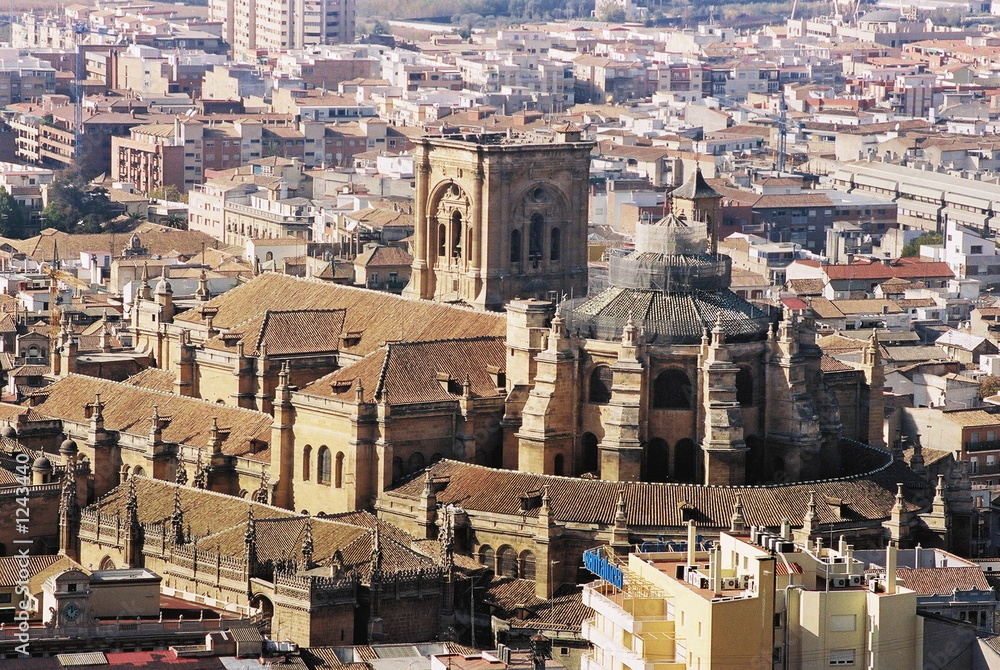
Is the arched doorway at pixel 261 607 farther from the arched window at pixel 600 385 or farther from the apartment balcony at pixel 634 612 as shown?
the apartment balcony at pixel 634 612

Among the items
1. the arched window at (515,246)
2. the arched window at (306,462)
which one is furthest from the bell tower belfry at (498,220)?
the arched window at (306,462)

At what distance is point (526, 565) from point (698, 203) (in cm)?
2917

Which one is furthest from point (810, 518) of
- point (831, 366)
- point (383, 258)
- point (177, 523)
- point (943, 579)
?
point (383, 258)

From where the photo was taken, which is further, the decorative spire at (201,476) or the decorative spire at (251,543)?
the decorative spire at (201,476)

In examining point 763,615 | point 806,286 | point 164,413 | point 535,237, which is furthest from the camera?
point 806,286

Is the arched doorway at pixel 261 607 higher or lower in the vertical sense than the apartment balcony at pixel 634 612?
lower

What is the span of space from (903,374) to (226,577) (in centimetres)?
6057

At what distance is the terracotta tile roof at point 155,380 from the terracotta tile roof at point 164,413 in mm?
2197

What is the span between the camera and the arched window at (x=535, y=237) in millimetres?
139250

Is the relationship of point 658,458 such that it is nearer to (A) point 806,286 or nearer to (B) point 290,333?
(B) point 290,333

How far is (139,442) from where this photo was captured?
402ft

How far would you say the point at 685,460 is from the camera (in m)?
113

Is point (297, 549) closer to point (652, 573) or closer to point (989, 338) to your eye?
point (652, 573)

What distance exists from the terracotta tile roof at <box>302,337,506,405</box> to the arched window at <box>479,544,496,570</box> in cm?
751
